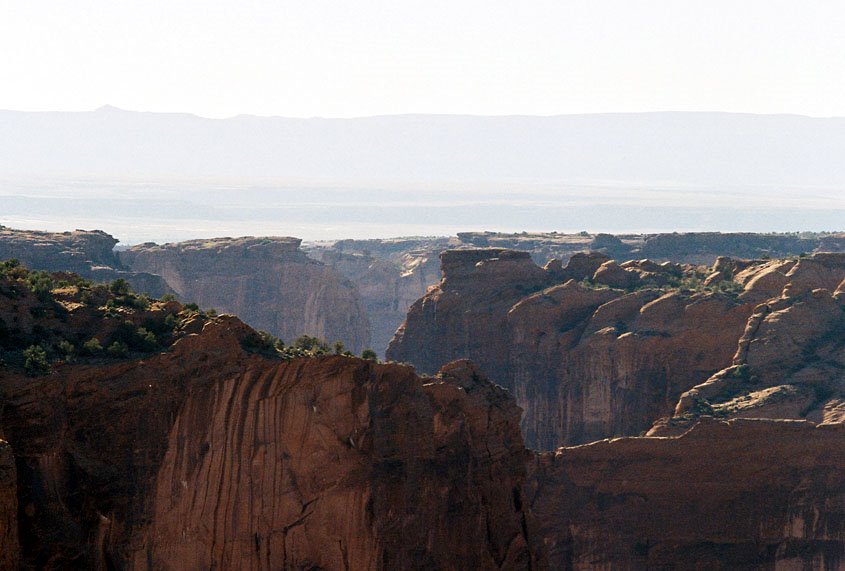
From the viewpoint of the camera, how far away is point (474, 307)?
11162 cm

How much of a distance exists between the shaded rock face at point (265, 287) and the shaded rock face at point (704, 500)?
69744 millimetres

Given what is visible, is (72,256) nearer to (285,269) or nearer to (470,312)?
(470,312)

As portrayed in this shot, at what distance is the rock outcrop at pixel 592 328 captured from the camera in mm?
98812

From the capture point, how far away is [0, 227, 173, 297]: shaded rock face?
12162 cm

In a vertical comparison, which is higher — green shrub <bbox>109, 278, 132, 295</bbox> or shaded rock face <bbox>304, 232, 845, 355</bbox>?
green shrub <bbox>109, 278, 132, 295</bbox>

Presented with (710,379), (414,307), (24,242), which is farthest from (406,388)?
(24,242)

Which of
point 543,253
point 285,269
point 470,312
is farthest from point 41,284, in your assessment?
point 543,253

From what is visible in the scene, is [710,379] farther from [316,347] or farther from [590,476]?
[316,347]

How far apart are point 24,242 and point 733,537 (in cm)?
6028

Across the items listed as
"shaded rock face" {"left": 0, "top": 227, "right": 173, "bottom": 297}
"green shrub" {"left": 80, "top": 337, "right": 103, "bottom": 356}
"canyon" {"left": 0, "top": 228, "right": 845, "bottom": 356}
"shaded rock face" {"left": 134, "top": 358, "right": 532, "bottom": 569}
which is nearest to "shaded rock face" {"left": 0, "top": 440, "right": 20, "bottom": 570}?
"shaded rock face" {"left": 134, "top": 358, "right": 532, "bottom": 569}

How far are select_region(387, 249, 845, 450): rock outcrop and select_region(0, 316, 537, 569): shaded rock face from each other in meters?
40.8

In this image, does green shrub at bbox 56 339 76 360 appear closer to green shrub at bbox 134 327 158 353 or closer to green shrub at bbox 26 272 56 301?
green shrub at bbox 134 327 158 353

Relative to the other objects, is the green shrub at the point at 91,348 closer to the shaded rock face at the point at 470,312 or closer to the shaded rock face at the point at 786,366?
the shaded rock face at the point at 786,366

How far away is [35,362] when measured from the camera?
4828 cm
